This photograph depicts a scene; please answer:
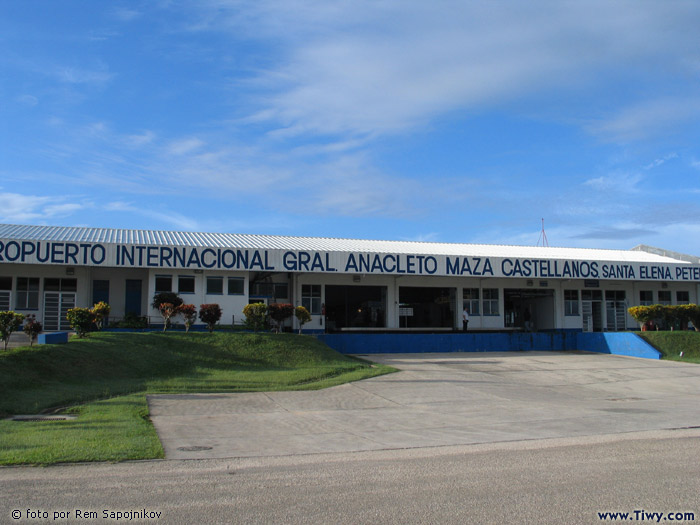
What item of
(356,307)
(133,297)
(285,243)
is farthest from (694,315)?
(133,297)

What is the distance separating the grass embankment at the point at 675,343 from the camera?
28391 millimetres

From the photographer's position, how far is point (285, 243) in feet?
112

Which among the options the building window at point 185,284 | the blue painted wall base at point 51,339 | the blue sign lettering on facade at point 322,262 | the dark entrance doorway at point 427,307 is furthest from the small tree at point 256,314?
the dark entrance doorway at point 427,307

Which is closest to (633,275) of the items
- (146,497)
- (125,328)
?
(125,328)

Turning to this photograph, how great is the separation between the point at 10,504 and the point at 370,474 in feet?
13.1

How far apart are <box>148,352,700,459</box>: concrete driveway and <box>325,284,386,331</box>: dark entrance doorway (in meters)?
12.1

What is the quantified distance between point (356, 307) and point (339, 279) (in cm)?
250

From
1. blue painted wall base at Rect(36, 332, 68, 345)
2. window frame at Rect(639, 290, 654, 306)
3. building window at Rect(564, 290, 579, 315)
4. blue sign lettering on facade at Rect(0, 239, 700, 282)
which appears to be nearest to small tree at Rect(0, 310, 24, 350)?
blue painted wall base at Rect(36, 332, 68, 345)

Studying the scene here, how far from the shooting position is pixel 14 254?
26234 millimetres

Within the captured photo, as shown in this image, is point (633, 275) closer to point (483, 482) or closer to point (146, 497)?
point (483, 482)

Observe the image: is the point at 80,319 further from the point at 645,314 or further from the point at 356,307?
the point at 645,314

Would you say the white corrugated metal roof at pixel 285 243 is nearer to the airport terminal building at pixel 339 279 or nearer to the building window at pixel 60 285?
the airport terminal building at pixel 339 279
